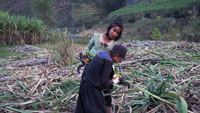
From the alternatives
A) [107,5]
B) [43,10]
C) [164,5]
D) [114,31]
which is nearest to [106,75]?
[114,31]

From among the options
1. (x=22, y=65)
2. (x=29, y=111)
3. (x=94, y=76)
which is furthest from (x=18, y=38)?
(x=94, y=76)

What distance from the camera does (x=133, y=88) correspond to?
6.35 feet

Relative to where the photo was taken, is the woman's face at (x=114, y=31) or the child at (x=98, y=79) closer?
the child at (x=98, y=79)

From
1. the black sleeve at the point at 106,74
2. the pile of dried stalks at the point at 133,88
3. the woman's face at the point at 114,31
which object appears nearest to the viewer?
the black sleeve at the point at 106,74

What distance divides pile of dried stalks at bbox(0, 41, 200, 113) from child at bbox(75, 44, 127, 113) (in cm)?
17

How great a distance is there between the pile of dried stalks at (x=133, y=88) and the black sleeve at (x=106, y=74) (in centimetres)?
17

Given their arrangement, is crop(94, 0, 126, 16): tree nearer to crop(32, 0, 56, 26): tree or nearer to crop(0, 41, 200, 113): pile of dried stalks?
crop(32, 0, 56, 26): tree

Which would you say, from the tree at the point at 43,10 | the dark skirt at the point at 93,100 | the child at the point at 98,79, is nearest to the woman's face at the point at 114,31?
the child at the point at 98,79

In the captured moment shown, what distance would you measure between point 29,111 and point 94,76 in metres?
1.03

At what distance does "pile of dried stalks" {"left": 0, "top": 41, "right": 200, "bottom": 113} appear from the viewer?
201 cm

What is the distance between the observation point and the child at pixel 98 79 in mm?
1625

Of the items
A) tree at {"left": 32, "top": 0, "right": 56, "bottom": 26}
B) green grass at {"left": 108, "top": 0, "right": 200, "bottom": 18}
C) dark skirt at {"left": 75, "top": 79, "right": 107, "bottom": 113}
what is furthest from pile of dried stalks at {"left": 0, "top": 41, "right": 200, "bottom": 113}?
tree at {"left": 32, "top": 0, "right": 56, "bottom": 26}

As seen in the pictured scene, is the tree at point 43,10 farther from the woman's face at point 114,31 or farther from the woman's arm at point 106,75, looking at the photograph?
the woman's arm at point 106,75

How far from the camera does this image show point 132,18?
25906 millimetres
